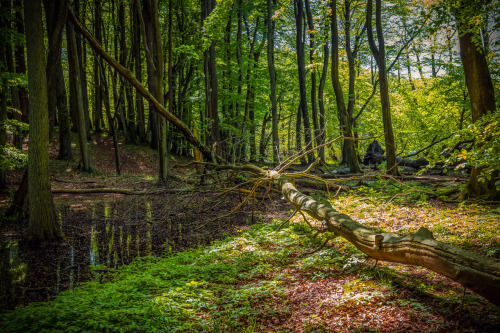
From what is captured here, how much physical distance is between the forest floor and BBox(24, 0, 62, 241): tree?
514 millimetres

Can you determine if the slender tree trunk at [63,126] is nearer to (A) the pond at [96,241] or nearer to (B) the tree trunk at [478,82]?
(A) the pond at [96,241]

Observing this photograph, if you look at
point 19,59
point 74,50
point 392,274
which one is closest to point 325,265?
point 392,274

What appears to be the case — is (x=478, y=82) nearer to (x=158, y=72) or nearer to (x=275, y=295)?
(x=275, y=295)

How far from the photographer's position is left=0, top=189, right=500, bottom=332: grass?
268cm

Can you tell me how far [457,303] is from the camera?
282 centimetres

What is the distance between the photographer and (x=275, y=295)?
11.7 feet

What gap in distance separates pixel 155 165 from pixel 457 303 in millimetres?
18802

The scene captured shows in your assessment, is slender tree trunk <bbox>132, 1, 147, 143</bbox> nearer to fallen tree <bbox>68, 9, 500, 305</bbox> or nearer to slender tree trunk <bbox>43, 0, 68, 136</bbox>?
slender tree trunk <bbox>43, 0, 68, 136</bbox>

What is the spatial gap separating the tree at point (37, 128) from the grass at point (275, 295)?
255 cm

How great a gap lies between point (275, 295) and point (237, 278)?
0.89m

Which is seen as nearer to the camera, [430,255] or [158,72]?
[430,255]

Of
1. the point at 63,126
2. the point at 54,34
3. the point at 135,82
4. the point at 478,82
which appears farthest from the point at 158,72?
the point at 478,82

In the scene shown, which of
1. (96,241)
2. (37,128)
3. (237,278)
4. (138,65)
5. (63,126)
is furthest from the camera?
(138,65)

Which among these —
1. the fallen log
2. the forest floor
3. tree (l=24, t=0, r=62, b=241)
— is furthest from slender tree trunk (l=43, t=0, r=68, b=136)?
the fallen log
